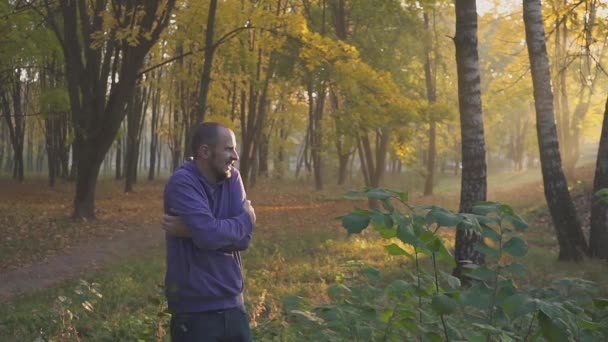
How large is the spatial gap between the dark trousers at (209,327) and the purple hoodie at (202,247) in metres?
0.04

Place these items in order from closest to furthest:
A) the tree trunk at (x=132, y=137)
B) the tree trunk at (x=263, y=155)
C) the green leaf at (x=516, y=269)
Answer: the green leaf at (x=516, y=269), the tree trunk at (x=132, y=137), the tree trunk at (x=263, y=155)

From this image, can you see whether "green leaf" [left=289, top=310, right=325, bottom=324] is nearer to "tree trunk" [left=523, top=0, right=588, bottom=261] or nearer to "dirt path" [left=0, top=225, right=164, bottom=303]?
"dirt path" [left=0, top=225, right=164, bottom=303]

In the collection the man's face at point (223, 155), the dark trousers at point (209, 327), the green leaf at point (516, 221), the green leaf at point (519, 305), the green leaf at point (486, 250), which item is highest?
the man's face at point (223, 155)

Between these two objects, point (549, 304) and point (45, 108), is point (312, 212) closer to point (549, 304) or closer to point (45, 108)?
A: point (45, 108)

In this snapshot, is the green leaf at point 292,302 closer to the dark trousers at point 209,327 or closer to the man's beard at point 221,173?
the dark trousers at point 209,327

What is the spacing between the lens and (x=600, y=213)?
1133cm

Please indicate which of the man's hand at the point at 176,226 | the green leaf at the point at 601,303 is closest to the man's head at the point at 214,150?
the man's hand at the point at 176,226

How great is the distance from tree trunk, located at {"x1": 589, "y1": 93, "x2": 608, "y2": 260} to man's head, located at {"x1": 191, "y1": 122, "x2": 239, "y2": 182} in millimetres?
9067

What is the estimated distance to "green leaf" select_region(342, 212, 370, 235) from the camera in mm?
2760

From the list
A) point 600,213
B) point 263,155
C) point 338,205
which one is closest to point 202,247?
point 600,213

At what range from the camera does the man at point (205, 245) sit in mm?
3580

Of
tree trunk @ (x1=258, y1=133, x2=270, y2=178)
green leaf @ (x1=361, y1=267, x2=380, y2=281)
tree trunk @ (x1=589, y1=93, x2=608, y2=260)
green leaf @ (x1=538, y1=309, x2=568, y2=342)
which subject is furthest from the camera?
tree trunk @ (x1=258, y1=133, x2=270, y2=178)

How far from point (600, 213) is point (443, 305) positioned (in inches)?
373

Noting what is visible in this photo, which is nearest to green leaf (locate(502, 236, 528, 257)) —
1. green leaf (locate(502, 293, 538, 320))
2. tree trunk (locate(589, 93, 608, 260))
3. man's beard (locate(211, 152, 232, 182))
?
green leaf (locate(502, 293, 538, 320))
